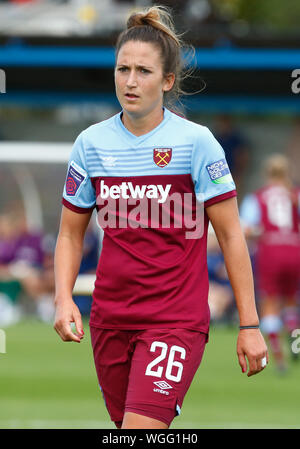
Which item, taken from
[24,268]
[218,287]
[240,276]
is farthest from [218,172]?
[24,268]

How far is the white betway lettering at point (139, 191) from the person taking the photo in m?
4.26

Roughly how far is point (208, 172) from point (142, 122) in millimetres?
371

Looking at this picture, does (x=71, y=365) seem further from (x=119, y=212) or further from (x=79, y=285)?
(x=119, y=212)

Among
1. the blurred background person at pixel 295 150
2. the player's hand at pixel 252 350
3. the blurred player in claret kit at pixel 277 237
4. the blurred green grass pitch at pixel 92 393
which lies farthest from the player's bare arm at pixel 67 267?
the blurred background person at pixel 295 150

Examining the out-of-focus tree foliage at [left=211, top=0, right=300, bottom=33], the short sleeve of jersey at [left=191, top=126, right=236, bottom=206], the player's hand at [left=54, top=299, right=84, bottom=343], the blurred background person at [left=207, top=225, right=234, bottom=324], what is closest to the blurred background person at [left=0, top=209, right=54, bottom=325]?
the blurred background person at [left=207, top=225, right=234, bottom=324]

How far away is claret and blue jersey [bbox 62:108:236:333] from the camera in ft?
13.9

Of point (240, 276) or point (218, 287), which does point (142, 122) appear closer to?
point (240, 276)

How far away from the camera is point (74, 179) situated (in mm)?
4453

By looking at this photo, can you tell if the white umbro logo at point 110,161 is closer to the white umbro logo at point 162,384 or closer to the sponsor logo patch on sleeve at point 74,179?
the sponsor logo patch on sleeve at point 74,179

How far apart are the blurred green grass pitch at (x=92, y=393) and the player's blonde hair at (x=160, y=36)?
3.31m

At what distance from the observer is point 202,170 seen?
13.9ft

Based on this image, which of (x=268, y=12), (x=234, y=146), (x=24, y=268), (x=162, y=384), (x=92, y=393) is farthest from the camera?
(x=268, y=12)

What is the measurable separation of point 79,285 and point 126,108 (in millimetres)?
10318

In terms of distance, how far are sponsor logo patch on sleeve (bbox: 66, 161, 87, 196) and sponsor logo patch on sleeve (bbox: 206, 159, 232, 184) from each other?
56 centimetres
